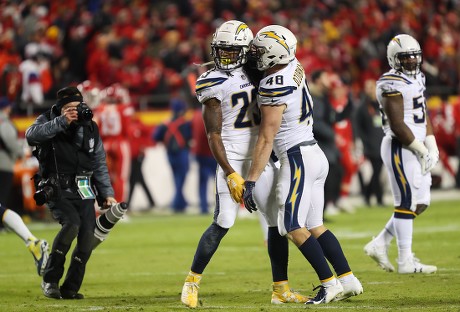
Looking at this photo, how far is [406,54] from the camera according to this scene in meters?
9.14

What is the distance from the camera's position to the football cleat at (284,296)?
753 centimetres

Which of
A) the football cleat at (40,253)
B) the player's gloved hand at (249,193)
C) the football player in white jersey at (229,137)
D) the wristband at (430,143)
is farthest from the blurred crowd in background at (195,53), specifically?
the player's gloved hand at (249,193)

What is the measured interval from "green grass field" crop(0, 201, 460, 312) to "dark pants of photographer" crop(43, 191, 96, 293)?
0.20 metres

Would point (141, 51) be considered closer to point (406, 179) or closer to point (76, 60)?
point (76, 60)

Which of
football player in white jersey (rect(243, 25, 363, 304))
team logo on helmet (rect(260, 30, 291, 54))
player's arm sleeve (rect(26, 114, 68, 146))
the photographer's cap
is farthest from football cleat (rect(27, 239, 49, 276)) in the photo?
team logo on helmet (rect(260, 30, 291, 54))

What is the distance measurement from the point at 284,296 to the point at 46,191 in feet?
6.70

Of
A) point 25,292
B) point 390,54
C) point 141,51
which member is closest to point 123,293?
point 25,292

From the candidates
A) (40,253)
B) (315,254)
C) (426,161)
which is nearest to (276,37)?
(315,254)

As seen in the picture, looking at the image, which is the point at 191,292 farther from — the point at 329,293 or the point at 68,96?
the point at 68,96

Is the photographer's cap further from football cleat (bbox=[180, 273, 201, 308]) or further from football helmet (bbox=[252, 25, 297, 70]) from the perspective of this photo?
football cleat (bbox=[180, 273, 201, 308])

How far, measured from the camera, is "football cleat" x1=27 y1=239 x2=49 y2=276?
8.81 meters

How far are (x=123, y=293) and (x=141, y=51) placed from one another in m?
13.7

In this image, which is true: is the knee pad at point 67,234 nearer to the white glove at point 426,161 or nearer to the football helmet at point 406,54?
the white glove at point 426,161

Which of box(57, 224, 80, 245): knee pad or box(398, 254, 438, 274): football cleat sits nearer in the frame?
box(57, 224, 80, 245): knee pad
